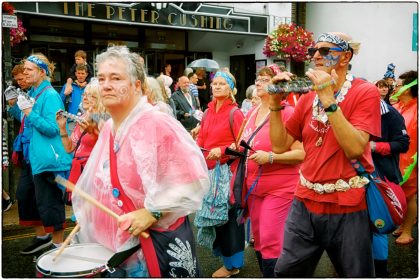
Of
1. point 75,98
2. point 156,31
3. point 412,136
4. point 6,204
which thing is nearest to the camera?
point 412,136

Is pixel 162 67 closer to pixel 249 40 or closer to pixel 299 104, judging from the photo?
pixel 249 40

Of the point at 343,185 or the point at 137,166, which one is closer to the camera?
the point at 137,166

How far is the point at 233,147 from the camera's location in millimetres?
4496

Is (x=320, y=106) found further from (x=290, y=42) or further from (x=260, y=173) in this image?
(x=290, y=42)

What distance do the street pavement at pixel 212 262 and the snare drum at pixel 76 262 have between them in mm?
2124

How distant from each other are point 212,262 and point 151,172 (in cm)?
293

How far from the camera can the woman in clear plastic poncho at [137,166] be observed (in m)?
2.45

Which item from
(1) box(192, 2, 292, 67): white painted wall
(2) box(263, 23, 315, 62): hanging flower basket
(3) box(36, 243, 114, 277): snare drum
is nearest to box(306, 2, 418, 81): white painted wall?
(1) box(192, 2, 292, 67): white painted wall

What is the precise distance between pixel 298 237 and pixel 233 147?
1.64 m

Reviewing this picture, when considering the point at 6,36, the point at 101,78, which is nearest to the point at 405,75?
the point at 101,78

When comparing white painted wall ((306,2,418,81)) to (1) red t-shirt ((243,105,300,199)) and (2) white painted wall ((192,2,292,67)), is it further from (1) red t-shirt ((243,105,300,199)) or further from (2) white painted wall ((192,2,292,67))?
(1) red t-shirt ((243,105,300,199))

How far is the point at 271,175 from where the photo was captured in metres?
3.95

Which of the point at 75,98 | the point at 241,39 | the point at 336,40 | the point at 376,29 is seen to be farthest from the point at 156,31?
the point at 336,40

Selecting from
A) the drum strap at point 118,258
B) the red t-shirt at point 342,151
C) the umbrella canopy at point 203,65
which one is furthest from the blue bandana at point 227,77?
the umbrella canopy at point 203,65
